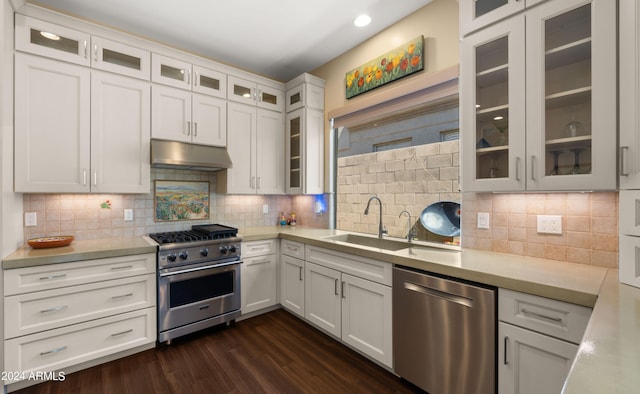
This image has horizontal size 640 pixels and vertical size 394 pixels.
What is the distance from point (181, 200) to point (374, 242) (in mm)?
2095

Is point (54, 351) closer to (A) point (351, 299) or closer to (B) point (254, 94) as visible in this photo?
(A) point (351, 299)

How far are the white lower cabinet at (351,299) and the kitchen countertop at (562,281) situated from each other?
0.38 feet

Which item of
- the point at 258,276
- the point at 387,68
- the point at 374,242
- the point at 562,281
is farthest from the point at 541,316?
the point at 258,276

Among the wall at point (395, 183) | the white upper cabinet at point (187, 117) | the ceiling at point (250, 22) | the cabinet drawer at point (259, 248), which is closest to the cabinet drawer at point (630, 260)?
the wall at point (395, 183)

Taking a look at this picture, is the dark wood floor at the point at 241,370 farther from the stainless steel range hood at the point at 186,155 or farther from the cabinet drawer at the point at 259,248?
the stainless steel range hood at the point at 186,155

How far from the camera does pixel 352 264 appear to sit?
227 cm

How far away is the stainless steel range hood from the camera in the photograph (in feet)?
8.48

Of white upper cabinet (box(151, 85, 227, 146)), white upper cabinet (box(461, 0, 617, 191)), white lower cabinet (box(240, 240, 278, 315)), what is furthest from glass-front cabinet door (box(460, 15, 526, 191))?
white upper cabinet (box(151, 85, 227, 146))

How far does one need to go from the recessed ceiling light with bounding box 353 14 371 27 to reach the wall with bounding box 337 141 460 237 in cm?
119

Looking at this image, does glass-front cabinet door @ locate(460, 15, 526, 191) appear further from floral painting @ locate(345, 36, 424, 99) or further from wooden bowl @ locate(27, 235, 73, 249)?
wooden bowl @ locate(27, 235, 73, 249)

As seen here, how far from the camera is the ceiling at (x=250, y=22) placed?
2.37m

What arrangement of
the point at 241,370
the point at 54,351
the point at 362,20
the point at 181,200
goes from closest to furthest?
the point at 54,351 → the point at 241,370 → the point at 362,20 → the point at 181,200

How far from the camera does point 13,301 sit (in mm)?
1864

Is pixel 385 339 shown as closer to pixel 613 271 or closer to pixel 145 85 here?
pixel 613 271
